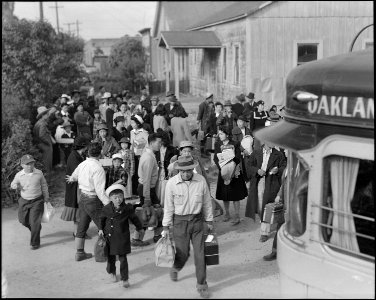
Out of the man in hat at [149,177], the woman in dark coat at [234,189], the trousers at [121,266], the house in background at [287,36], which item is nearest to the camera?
the trousers at [121,266]

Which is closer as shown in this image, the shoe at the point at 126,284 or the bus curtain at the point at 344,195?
the bus curtain at the point at 344,195

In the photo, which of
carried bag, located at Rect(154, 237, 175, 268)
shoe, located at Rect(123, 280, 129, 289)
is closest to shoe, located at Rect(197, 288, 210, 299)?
carried bag, located at Rect(154, 237, 175, 268)

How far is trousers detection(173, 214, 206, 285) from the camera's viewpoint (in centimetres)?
601

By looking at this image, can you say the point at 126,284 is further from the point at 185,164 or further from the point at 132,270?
the point at 185,164

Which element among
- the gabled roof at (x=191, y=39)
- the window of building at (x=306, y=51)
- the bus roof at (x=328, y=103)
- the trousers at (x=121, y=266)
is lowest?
the trousers at (x=121, y=266)

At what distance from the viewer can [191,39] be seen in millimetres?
22156

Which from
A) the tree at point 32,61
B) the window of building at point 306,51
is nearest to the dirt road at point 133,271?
the tree at point 32,61

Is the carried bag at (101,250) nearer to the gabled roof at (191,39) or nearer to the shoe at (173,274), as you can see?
the shoe at (173,274)

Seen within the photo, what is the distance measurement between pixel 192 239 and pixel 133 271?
1.22 metres

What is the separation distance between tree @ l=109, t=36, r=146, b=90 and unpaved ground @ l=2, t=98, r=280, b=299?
80.0 feet

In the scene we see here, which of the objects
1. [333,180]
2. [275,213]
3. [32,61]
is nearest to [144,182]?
[275,213]

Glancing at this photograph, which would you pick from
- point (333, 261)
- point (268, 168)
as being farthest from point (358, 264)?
point (268, 168)

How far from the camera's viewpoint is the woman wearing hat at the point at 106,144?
9055mm

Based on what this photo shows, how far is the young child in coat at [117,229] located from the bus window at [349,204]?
2669 mm
